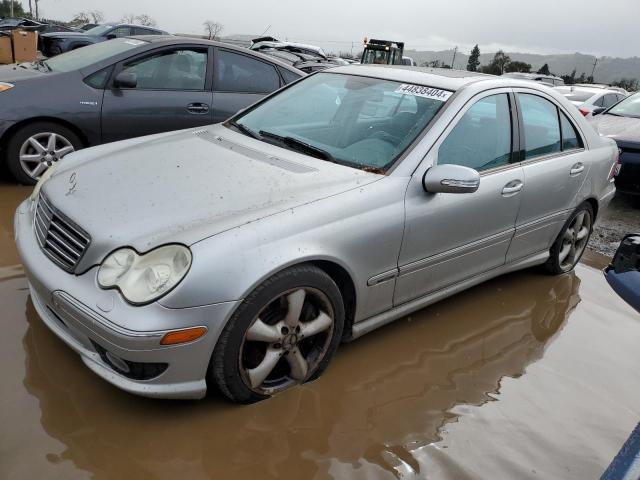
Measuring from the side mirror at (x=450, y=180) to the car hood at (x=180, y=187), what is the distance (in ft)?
0.99

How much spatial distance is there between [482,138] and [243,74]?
324cm

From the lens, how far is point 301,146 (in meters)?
3.16

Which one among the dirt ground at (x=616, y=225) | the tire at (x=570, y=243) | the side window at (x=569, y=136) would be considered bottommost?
the dirt ground at (x=616, y=225)

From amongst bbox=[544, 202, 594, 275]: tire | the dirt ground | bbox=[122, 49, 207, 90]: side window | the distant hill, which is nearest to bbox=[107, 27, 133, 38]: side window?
bbox=[122, 49, 207, 90]: side window

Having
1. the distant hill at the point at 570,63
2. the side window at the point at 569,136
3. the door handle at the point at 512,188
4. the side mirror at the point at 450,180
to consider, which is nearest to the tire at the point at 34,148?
the side mirror at the point at 450,180

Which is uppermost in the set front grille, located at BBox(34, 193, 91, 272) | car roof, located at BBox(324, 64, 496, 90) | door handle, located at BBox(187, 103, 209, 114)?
car roof, located at BBox(324, 64, 496, 90)

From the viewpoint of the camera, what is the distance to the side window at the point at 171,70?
534 cm

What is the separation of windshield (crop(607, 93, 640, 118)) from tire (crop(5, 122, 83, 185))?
7.35 metres

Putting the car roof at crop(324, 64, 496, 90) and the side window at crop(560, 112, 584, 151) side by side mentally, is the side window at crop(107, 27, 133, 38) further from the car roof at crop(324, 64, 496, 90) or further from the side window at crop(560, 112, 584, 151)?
the side window at crop(560, 112, 584, 151)

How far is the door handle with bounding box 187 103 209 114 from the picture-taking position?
545cm

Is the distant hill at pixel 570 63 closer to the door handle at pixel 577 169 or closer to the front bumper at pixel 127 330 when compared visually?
the door handle at pixel 577 169

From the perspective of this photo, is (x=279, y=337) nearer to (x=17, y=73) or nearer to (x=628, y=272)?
(x=628, y=272)

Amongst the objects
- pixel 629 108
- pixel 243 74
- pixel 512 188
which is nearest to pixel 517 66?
pixel 629 108

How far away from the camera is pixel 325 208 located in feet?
8.36
